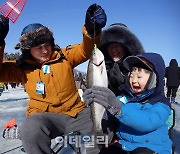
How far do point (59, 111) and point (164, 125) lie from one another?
44.8 inches

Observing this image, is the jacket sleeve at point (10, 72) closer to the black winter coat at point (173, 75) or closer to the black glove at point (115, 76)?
the black glove at point (115, 76)

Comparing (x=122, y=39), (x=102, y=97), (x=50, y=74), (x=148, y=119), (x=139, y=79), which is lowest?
(x=148, y=119)

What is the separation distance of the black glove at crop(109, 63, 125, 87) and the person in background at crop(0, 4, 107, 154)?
1.43 ft

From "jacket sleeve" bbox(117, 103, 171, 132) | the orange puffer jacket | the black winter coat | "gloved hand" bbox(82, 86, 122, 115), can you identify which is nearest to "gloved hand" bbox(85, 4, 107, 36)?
the orange puffer jacket

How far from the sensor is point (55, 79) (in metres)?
2.95

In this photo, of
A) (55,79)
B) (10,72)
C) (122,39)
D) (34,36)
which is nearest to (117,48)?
(122,39)

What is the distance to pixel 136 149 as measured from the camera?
7.67 ft

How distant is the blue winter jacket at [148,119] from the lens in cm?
225

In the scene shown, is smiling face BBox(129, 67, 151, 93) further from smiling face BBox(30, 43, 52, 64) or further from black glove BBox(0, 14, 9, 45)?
black glove BBox(0, 14, 9, 45)

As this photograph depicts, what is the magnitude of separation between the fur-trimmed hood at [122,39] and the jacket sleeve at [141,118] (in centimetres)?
120

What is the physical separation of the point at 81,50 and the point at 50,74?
1.42 feet

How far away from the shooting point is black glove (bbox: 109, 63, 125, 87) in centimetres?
320

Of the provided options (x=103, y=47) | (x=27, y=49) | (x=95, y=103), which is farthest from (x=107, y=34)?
(x=95, y=103)

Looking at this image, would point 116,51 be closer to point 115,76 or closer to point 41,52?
point 115,76
